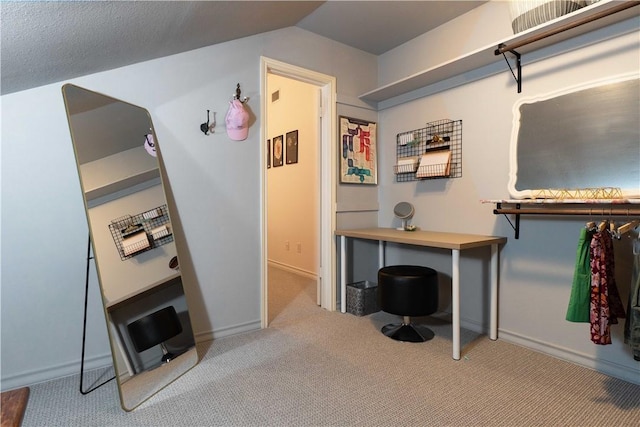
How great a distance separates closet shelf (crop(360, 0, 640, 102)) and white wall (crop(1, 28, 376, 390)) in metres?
0.69

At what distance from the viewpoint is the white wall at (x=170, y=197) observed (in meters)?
1.86

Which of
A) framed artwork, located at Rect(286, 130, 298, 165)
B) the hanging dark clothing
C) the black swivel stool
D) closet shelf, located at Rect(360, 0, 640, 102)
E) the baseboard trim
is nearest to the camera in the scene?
the hanging dark clothing

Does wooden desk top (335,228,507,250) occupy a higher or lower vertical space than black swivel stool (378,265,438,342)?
higher

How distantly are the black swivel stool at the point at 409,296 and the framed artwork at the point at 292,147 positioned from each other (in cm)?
236

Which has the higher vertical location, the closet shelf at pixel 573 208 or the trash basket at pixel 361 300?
the closet shelf at pixel 573 208

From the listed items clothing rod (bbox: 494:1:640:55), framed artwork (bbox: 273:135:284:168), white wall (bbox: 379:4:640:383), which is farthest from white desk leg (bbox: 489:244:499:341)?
framed artwork (bbox: 273:135:284:168)

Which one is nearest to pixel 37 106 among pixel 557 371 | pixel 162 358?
pixel 162 358

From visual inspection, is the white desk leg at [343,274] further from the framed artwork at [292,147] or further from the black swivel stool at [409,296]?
the framed artwork at [292,147]

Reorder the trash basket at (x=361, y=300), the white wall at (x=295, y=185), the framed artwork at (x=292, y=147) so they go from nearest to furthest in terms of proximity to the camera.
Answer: the trash basket at (x=361, y=300)
the white wall at (x=295, y=185)
the framed artwork at (x=292, y=147)

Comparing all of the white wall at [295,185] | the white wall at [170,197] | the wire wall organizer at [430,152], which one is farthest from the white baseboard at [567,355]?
the white wall at [295,185]

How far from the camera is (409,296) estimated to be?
238 cm

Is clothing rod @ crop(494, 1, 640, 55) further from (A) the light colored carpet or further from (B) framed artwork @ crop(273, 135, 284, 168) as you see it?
(B) framed artwork @ crop(273, 135, 284, 168)

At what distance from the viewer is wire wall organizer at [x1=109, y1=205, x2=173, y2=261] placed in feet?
6.20

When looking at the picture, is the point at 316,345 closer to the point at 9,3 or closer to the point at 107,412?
the point at 107,412
